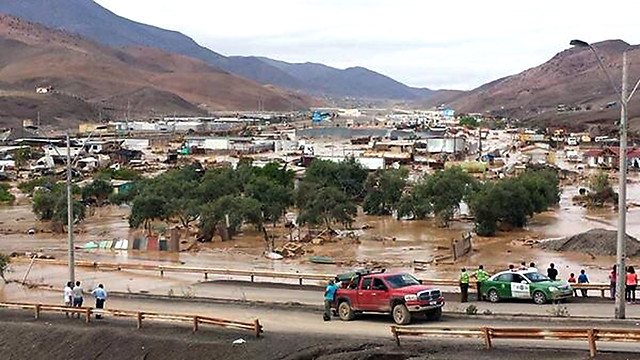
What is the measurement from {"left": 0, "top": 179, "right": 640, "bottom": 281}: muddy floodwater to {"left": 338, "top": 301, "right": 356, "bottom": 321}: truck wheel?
17740mm

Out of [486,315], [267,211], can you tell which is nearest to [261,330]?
[486,315]

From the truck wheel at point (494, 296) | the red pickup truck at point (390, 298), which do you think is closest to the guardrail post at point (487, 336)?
the red pickup truck at point (390, 298)

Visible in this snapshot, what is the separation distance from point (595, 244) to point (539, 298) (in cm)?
2301

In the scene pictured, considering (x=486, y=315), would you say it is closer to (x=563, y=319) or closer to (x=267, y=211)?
(x=563, y=319)

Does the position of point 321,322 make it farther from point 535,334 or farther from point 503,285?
point 535,334

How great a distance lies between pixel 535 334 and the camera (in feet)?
56.3

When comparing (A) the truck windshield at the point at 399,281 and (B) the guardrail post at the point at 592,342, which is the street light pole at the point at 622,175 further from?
(A) the truck windshield at the point at 399,281

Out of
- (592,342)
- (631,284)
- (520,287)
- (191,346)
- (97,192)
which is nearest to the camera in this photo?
(592,342)

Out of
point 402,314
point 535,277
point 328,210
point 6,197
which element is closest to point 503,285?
point 535,277

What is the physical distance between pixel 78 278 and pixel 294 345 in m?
22.7

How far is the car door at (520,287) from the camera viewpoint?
81.1 ft

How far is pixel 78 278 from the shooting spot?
39875mm

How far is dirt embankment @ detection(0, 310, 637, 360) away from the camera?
17.6 meters

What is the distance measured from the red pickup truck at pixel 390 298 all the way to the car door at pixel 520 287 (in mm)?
3769
